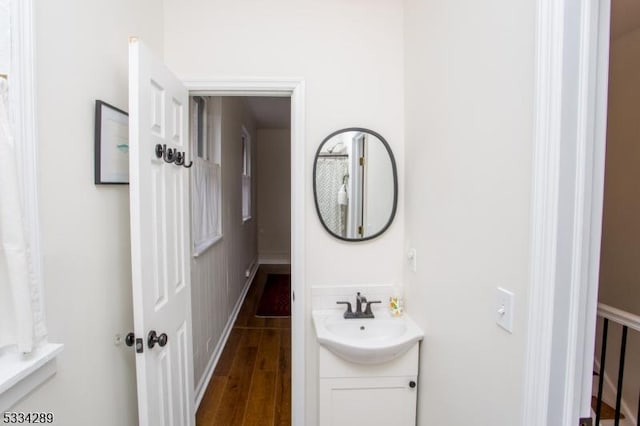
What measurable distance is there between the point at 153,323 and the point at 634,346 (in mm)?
3145

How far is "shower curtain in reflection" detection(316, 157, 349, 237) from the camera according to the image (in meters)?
1.83

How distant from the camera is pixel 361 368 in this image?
1.59 meters

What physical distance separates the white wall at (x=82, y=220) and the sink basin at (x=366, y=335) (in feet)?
2.95

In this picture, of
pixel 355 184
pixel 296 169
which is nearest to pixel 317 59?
pixel 296 169

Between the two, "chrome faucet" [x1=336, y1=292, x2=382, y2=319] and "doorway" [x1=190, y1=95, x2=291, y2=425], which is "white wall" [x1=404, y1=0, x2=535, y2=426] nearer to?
"chrome faucet" [x1=336, y1=292, x2=382, y2=319]

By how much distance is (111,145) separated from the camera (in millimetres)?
1206

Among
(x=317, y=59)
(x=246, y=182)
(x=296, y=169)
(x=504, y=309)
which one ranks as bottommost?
(x=504, y=309)

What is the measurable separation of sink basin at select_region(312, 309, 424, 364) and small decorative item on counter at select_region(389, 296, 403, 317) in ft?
0.09

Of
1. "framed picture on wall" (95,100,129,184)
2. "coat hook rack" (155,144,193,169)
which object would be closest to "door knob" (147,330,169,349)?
"framed picture on wall" (95,100,129,184)

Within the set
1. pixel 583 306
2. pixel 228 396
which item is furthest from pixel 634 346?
pixel 228 396

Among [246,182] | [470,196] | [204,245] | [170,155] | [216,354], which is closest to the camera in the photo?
[470,196]

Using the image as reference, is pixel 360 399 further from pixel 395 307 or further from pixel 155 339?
pixel 155 339

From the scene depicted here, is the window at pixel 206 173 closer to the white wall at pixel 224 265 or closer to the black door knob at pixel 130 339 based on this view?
the white wall at pixel 224 265

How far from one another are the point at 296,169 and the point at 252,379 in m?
1.80
